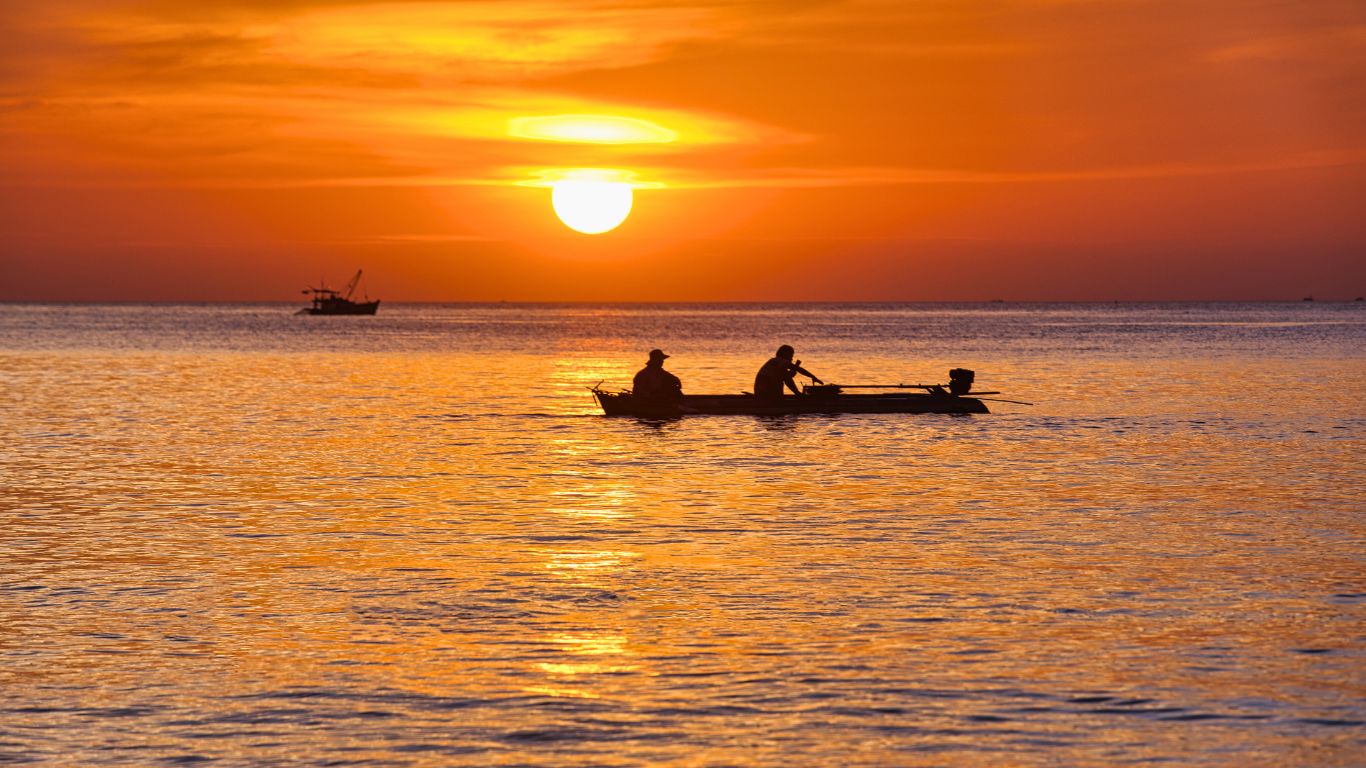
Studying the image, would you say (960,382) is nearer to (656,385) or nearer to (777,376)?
(777,376)

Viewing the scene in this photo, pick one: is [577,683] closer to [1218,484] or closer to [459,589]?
[459,589]

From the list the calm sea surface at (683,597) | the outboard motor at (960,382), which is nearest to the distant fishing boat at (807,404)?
the outboard motor at (960,382)

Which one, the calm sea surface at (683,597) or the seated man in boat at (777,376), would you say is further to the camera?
the seated man in boat at (777,376)

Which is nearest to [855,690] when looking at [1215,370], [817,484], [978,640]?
[978,640]

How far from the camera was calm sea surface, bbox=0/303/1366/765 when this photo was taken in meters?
11.4

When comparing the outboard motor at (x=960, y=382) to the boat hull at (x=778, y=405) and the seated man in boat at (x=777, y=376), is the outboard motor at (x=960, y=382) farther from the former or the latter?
the seated man in boat at (x=777, y=376)

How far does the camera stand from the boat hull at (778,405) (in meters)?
41.7

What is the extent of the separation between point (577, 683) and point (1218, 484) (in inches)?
720

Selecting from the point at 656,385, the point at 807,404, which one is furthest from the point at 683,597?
the point at 807,404

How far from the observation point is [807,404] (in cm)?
4188

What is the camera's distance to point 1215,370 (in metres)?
74.5

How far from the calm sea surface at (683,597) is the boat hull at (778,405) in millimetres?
2500

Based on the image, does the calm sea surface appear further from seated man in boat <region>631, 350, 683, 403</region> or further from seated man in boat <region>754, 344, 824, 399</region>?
seated man in boat <region>631, 350, 683, 403</region>

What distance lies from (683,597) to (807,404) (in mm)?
25861
